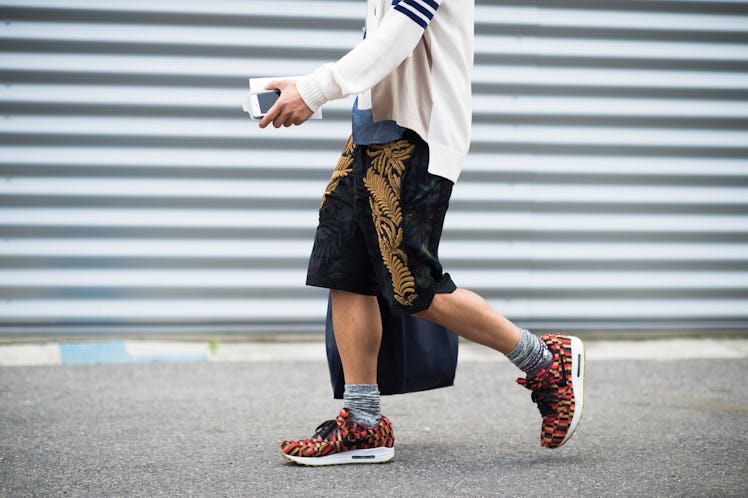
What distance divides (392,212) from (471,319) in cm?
44

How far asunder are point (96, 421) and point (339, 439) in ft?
3.64


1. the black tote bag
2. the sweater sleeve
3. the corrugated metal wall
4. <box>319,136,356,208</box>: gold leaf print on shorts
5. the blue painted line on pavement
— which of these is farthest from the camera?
the corrugated metal wall

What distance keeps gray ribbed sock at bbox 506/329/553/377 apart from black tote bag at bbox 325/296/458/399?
288 mm

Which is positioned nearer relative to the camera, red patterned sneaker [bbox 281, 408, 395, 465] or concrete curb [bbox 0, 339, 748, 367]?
red patterned sneaker [bbox 281, 408, 395, 465]

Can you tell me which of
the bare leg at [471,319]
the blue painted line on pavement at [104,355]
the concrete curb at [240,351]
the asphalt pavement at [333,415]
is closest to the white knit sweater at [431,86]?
the bare leg at [471,319]

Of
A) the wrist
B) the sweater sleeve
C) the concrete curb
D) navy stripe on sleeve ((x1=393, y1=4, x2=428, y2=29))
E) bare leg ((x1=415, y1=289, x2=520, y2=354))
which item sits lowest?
the concrete curb

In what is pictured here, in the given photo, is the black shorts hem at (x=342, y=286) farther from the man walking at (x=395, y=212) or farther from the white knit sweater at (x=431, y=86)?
the white knit sweater at (x=431, y=86)

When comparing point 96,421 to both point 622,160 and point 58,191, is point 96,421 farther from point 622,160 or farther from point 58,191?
point 622,160

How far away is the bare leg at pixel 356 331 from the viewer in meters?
3.23

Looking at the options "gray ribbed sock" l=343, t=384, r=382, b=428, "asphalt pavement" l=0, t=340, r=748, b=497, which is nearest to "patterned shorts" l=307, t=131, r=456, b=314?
"gray ribbed sock" l=343, t=384, r=382, b=428

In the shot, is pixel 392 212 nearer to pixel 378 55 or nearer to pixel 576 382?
A: pixel 378 55

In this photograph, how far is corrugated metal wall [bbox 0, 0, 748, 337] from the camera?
5.24 metres

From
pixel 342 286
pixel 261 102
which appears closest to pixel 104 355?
pixel 342 286

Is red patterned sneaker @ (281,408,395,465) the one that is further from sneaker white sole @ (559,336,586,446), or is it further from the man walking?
sneaker white sole @ (559,336,586,446)
